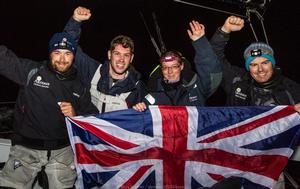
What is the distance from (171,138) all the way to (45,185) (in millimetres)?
1350

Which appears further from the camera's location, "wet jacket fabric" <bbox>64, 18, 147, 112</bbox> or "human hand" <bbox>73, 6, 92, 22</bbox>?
"human hand" <bbox>73, 6, 92, 22</bbox>

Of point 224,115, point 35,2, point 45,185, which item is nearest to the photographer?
point 45,185

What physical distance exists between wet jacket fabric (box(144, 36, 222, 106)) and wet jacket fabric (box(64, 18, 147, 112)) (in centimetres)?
18

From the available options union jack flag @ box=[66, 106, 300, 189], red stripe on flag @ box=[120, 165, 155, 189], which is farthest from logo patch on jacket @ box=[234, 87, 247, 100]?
red stripe on flag @ box=[120, 165, 155, 189]

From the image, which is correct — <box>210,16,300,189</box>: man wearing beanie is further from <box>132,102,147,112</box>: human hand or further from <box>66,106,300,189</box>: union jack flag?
<box>132,102,147,112</box>: human hand

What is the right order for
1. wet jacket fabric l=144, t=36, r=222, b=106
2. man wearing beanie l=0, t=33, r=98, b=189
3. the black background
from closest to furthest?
man wearing beanie l=0, t=33, r=98, b=189 < wet jacket fabric l=144, t=36, r=222, b=106 < the black background

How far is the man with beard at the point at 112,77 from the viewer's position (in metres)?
3.97

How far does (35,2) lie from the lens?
25.6m

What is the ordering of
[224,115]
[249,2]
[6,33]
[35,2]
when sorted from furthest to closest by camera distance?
[35,2] → [6,33] → [249,2] → [224,115]

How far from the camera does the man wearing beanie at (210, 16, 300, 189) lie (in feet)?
12.6

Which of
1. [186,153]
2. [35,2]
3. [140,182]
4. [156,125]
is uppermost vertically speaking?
[35,2]

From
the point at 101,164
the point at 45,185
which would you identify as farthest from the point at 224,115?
the point at 45,185

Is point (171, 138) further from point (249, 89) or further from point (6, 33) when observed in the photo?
point (6, 33)

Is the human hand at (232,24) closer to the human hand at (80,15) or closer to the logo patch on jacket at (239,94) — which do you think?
the logo patch on jacket at (239,94)
